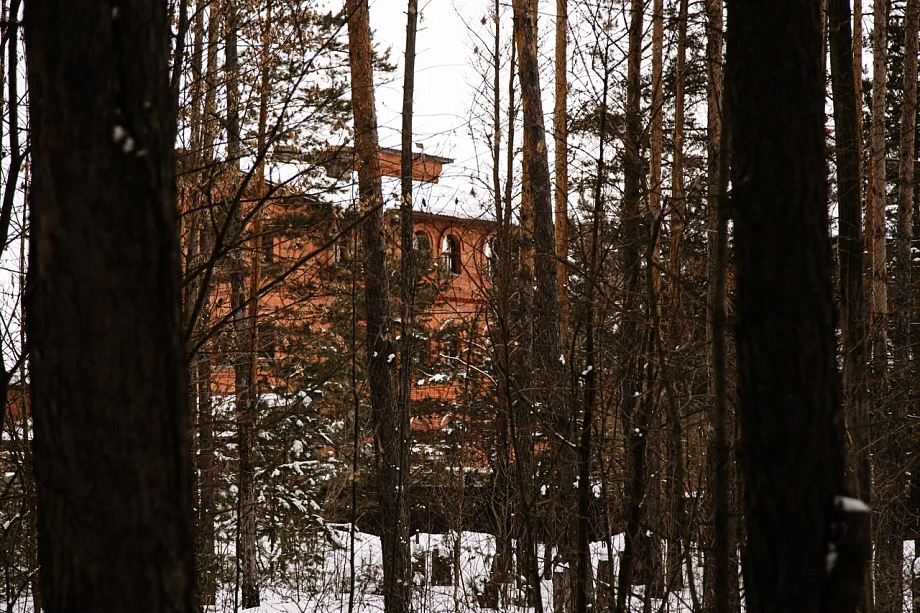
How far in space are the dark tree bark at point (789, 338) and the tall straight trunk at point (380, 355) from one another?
512 cm

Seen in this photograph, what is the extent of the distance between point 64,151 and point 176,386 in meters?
0.72

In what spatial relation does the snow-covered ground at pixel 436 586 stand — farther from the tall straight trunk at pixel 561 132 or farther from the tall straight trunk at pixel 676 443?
the tall straight trunk at pixel 561 132

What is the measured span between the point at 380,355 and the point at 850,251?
5.42 meters

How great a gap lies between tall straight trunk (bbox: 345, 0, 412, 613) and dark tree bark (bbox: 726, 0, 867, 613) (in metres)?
5.12

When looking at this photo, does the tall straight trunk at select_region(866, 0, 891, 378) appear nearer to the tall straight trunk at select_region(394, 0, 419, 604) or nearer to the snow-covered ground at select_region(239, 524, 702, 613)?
the snow-covered ground at select_region(239, 524, 702, 613)

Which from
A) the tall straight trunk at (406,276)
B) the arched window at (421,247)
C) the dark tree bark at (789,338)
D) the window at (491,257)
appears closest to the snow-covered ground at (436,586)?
the tall straight trunk at (406,276)

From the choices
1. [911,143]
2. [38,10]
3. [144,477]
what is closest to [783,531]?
[144,477]

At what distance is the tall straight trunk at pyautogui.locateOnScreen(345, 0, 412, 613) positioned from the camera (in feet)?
28.4

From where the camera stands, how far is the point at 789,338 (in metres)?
3.21

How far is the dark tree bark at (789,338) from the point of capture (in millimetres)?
3148

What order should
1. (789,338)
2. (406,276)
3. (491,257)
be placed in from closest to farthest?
(789,338) → (491,257) → (406,276)

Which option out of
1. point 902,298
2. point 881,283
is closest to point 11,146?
point 881,283

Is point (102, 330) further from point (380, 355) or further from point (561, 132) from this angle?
point (561, 132)

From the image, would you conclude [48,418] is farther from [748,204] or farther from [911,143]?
[911,143]
